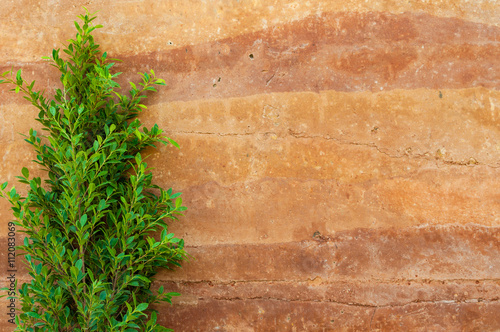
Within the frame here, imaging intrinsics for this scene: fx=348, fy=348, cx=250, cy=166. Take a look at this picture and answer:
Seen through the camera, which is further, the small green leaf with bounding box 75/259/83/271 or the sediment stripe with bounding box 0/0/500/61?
the sediment stripe with bounding box 0/0/500/61

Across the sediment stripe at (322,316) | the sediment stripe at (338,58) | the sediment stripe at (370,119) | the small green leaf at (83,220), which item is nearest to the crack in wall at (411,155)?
the sediment stripe at (370,119)

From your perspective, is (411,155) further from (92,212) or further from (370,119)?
(92,212)

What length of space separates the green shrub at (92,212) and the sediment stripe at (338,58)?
23 cm

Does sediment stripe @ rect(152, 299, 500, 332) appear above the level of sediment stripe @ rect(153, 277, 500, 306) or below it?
below

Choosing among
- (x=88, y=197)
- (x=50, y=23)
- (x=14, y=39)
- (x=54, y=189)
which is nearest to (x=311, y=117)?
(x=88, y=197)

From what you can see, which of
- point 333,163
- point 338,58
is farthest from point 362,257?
point 338,58

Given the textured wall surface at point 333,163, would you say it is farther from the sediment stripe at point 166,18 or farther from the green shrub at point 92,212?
the green shrub at point 92,212

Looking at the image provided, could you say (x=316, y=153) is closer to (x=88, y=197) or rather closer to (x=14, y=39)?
(x=88, y=197)

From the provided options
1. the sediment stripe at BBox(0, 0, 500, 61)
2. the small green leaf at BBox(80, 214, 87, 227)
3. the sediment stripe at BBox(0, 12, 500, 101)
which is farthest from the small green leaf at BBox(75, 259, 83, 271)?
the sediment stripe at BBox(0, 0, 500, 61)

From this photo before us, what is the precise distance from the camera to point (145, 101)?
2.11 metres

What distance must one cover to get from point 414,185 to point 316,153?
588 millimetres

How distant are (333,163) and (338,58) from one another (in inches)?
24.4

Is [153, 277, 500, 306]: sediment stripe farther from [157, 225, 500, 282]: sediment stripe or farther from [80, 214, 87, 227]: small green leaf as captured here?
[80, 214, 87, 227]: small green leaf

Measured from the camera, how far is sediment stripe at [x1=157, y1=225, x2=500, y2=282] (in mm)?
1970
